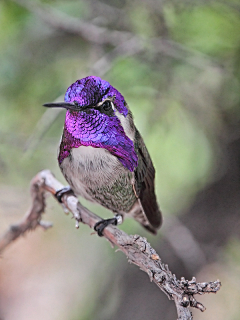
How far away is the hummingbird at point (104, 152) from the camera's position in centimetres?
117

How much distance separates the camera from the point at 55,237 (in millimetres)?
2656

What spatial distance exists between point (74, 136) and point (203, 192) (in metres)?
1.62

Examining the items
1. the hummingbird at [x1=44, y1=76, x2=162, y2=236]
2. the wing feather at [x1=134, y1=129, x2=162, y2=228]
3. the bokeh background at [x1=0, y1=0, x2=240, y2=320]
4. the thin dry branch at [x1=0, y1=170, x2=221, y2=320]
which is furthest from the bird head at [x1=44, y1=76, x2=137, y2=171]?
the bokeh background at [x1=0, y1=0, x2=240, y2=320]

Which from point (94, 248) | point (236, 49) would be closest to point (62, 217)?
point (94, 248)

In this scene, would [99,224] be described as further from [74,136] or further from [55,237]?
[55,237]

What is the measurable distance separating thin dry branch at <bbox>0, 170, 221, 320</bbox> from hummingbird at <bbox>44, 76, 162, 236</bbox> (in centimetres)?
6

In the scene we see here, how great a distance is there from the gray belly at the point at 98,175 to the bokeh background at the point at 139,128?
70 cm

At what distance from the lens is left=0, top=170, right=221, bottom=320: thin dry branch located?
910 mm

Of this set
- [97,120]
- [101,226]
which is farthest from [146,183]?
[97,120]

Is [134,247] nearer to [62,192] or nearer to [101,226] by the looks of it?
[101,226]

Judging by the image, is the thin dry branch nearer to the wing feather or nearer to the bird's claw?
the bird's claw

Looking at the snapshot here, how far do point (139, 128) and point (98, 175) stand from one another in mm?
865

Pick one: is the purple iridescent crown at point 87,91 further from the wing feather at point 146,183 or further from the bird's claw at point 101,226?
the bird's claw at point 101,226

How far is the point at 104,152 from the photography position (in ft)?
4.41
